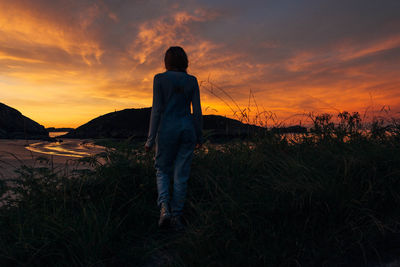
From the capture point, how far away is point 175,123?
323cm

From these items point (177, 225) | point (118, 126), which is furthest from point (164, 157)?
point (118, 126)

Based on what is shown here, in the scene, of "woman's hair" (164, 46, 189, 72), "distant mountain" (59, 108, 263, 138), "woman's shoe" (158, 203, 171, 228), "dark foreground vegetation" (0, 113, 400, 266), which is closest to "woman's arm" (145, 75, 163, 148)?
"woman's hair" (164, 46, 189, 72)

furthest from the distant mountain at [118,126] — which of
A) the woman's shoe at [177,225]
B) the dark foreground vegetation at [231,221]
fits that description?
the woman's shoe at [177,225]

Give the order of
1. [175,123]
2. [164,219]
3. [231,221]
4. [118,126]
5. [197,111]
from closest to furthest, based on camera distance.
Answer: [231,221] < [164,219] < [175,123] < [197,111] < [118,126]

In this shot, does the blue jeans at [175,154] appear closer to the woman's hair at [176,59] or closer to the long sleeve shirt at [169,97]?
the long sleeve shirt at [169,97]

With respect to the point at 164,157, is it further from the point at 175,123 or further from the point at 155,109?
the point at 155,109

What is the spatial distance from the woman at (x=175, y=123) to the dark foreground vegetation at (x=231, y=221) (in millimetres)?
370

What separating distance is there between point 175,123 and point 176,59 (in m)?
0.83

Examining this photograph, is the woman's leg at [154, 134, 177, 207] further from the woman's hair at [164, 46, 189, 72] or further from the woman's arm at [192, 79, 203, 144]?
the woman's hair at [164, 46, 189, 72]

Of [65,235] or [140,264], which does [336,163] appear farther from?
[65,235]

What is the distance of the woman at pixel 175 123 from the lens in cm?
320

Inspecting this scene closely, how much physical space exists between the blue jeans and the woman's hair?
2.38 ft

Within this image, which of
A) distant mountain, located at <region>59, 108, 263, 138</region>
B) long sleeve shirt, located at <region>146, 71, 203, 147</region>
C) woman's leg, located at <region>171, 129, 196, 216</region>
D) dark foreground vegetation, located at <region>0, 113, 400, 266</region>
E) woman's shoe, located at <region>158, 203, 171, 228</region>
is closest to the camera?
dark foreground vegetation, located at <region>0, 113, 400, 266</region>

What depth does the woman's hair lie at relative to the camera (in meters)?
3.34
